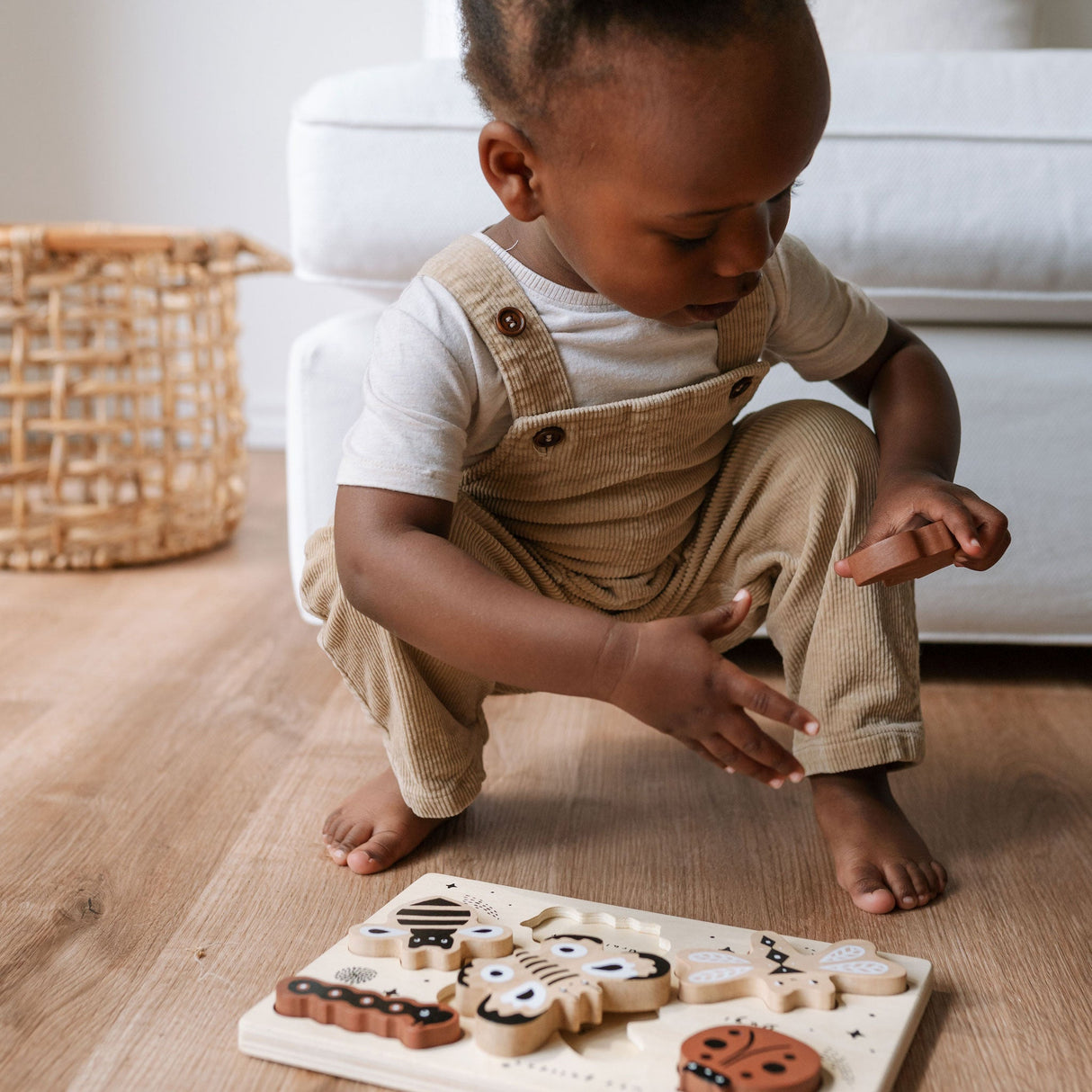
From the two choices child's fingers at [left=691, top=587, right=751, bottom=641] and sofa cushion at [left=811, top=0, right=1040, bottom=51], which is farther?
sofa cushion at [left=811, top=0, right=1040, bottom=51]

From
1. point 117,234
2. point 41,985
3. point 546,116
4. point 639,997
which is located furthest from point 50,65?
point 639,997

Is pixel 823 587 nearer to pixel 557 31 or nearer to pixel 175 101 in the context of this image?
pixel 557 31

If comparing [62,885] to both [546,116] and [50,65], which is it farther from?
[50,65]

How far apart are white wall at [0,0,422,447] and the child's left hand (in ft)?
5.07

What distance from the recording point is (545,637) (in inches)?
22.9

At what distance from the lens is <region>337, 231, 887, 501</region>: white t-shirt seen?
2.18ft

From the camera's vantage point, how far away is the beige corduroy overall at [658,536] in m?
0.73

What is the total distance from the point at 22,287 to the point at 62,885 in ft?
2.74

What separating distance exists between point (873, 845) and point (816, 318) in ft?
1.06

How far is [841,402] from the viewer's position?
1008 millimetres

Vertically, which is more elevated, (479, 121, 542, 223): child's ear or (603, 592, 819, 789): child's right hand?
(479, 121, 542, 223): child's ear

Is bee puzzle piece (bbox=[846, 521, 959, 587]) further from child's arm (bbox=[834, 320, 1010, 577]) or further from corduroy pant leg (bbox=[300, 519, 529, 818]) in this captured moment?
corduroy pant leg (bbox=[300, 519, 529, 818])

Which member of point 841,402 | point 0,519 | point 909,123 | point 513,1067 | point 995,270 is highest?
point 909,123

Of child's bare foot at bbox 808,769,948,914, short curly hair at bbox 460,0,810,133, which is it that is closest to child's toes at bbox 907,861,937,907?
child's bare foot at bbox 808,769,948,914
